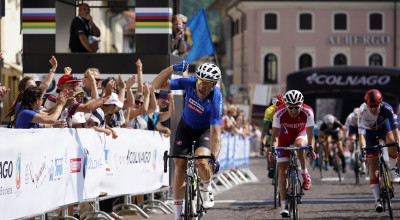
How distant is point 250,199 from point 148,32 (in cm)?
361

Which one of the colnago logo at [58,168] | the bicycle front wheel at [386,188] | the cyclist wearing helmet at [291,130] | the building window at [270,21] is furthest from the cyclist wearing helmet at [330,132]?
the building window at [270,21]

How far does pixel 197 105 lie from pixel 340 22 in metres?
70.2

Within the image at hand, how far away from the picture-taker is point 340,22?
263 ft

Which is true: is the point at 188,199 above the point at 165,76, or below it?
below

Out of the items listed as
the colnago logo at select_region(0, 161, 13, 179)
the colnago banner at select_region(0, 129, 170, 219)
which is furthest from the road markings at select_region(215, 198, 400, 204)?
the colnago logo at select_region(0, 161, 13, 179)

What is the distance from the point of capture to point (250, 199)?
18.7 meters

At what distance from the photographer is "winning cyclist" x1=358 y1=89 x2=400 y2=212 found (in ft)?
47.4

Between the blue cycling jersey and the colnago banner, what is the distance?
1.35 metres

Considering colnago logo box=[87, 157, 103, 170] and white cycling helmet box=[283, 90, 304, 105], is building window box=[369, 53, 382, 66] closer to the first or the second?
white cycling helmet box=[283, 90, 304, 105]

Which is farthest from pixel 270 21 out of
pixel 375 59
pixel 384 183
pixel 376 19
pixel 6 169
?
pixel 6 169

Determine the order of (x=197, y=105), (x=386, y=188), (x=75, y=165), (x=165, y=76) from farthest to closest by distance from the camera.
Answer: (x=386, y=188) < (x=75, y=165) < (x=197, y=105) < (x=165, y=76)

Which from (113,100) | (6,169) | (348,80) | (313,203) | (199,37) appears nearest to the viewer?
(6,169)

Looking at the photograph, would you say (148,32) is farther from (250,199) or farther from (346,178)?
(346,178)

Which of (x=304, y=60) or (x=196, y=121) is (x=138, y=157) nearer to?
(x=196, y=121)
